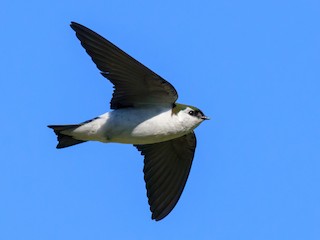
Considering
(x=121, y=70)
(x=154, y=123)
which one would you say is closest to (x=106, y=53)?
(x=121, y=70)

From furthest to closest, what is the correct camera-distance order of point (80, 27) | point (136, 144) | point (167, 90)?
point (136, 144) → point (167, 90) → point (80, 27)

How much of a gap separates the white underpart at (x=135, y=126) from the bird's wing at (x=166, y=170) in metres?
0.77

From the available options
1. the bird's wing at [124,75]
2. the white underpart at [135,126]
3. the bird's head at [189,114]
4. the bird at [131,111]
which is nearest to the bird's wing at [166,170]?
the bird at [131,111]

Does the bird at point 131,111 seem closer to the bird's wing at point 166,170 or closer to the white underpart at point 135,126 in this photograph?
the white underpart at point 135,126

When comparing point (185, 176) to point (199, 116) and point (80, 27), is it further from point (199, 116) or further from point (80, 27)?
point (80, 27)

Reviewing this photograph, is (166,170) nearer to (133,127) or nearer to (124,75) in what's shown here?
(133,127)

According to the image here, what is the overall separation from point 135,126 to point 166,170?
1.16 metres

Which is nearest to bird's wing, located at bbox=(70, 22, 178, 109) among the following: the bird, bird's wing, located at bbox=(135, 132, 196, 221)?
the bird

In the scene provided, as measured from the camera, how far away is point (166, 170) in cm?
927

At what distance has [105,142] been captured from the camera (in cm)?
830

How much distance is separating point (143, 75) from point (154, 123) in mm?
477

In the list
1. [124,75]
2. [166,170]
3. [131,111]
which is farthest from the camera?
[166,170]

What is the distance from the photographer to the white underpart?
8.20 metres

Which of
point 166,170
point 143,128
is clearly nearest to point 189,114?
point 143,128
